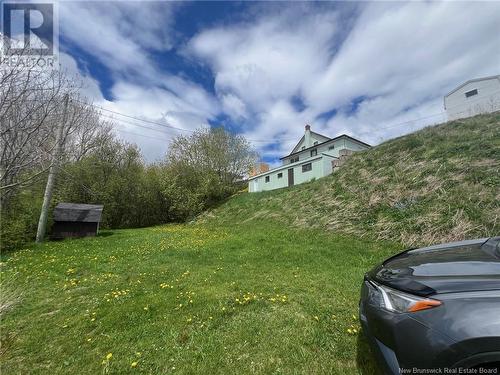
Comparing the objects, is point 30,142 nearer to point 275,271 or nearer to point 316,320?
point 275,271

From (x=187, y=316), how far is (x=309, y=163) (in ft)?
67.4

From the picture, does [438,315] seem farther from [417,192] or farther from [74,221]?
[74,221]

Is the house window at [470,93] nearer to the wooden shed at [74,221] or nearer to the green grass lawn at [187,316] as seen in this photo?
the green grass lawn at [187,316]

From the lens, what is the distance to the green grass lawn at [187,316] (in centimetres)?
259

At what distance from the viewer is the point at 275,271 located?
18.5 feet

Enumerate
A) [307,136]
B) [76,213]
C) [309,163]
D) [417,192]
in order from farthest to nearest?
[307,136]
[309,163]
[76,213]
[417,192]

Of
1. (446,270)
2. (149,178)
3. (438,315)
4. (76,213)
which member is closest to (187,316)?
(438,315)

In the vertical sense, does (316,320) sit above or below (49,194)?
below

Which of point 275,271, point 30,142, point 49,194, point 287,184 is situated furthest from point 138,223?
point 275,271

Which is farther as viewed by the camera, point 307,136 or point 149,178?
point 307,136

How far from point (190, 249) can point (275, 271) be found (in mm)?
3649

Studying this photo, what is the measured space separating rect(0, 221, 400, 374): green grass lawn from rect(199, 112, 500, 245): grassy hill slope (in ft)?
6.69

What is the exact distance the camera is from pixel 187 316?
11.6 ft

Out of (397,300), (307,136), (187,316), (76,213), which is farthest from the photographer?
(307,136)
